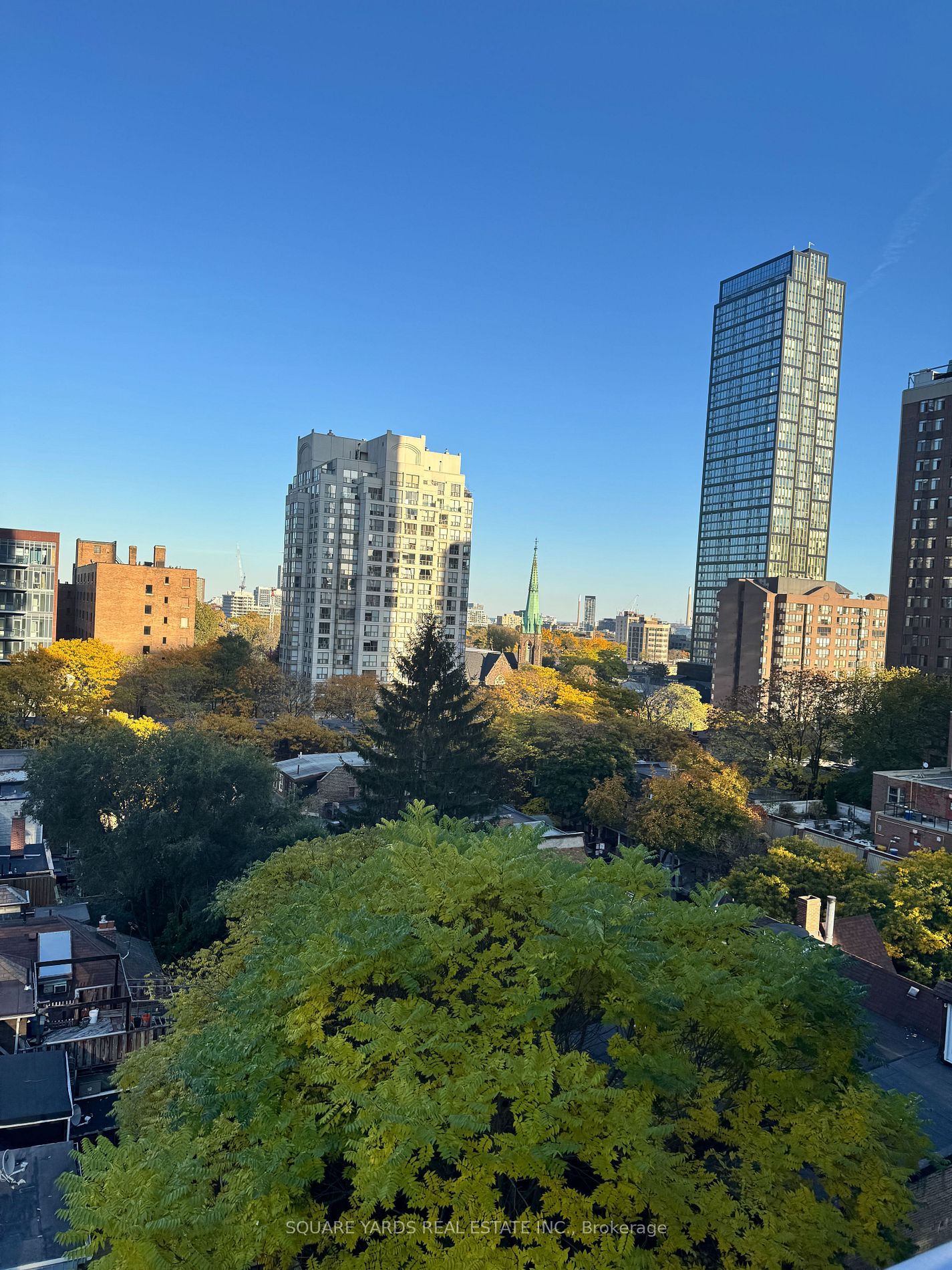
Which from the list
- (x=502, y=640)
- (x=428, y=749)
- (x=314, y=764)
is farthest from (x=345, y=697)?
(x=502, y=640)

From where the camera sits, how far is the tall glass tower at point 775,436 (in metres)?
151

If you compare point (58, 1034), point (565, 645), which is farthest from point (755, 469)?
point (58, 1034)

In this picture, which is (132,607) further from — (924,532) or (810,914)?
(924,532)

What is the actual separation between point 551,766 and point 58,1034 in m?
30.2

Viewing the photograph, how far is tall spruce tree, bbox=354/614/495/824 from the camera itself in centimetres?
3600

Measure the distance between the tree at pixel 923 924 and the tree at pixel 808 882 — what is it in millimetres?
1013

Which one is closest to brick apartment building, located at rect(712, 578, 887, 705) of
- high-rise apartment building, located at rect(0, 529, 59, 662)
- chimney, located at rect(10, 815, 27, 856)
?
high-rise apartment building, located at rect(0, 529, 59, 662)

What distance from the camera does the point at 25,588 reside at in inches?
2415

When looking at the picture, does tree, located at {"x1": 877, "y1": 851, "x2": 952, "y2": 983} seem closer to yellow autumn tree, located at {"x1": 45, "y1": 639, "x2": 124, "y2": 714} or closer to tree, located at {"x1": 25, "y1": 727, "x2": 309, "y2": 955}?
tree, located at {"x1": 25, "y1": 727, "x2": 309, "y2": 955}

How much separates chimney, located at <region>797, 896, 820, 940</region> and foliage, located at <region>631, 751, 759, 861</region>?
12250mm

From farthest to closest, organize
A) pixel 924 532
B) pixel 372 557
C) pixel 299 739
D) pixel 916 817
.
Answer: pixel 372 557 < pixel 924 532 < pixel 299 739 < pixel 916 817

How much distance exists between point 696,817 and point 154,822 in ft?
78.0

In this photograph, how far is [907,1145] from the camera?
30.8 feet

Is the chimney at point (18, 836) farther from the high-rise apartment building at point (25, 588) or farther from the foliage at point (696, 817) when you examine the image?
the high-rise apartment building at point (25, 588)
